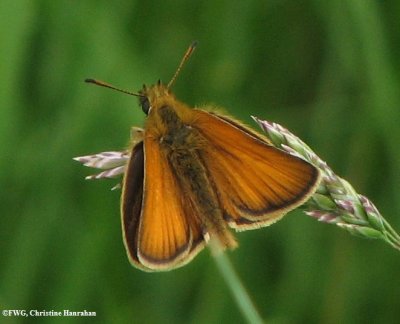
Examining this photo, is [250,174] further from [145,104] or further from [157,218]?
[145,104]

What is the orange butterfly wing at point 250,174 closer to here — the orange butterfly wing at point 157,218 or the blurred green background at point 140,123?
the orange butterfly wing at point 157,218

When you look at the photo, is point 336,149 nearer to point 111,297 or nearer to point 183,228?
point 111,297

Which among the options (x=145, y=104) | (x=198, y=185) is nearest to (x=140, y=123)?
(x=145, y=104)

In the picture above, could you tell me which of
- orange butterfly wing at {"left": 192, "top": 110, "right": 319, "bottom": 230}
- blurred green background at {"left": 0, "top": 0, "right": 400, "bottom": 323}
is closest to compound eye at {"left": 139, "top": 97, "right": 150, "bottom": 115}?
orange butterfly wing at {"left": 192, "top": 110, "right": 319, "bottom": 230}

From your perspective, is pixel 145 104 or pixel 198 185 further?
pixel 145 104

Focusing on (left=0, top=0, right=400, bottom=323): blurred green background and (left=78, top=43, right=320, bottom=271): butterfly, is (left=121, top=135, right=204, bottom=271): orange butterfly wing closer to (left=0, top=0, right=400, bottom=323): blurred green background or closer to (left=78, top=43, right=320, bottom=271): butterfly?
(left=78, top=43, right=320, bottom=271): butterfly

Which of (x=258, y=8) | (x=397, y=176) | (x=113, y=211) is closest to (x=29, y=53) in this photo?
(x=113, y=211)
